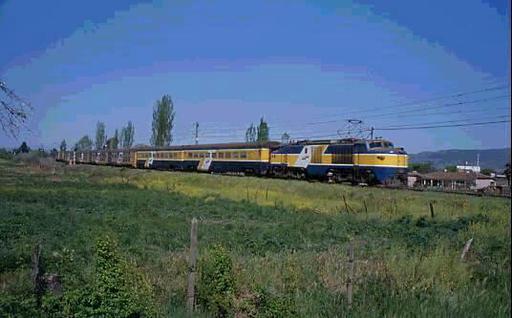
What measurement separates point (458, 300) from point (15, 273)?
707 centimetres

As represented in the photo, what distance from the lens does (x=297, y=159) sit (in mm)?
39781

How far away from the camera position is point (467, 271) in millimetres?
8750

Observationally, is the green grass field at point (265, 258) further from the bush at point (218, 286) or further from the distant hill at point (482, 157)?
the distant hill at point (482, 157)

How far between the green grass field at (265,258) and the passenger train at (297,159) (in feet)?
22.5

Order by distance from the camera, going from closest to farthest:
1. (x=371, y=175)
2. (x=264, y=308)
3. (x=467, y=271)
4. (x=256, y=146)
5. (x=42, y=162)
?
(x=264, y=308) < (x=467, y=271) < (x=371, y=175) < (x=256, y=146) < (x=42, y=162)

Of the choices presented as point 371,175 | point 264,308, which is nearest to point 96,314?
point 264,308

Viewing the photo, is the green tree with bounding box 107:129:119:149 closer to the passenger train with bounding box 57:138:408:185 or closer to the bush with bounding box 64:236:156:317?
the passenger train with bounding box 57:138:408:185

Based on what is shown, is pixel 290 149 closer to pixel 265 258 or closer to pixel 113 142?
pixel 265 258

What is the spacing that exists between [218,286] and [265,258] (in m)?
3.94

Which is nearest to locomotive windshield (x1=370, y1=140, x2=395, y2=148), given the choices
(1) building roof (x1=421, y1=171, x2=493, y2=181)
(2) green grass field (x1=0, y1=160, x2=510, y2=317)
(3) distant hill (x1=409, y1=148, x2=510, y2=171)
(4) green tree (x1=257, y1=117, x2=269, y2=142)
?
(3) distant hill (x1=409, y1=148, x2=510, y2=171)

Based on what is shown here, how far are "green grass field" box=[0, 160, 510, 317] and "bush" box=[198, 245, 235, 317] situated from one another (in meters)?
0.02

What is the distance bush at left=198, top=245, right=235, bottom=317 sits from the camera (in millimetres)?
6562

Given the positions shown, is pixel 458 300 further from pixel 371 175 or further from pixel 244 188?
pixel 244 188

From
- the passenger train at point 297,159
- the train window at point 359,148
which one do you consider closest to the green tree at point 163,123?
the passenger train at point 297,159
